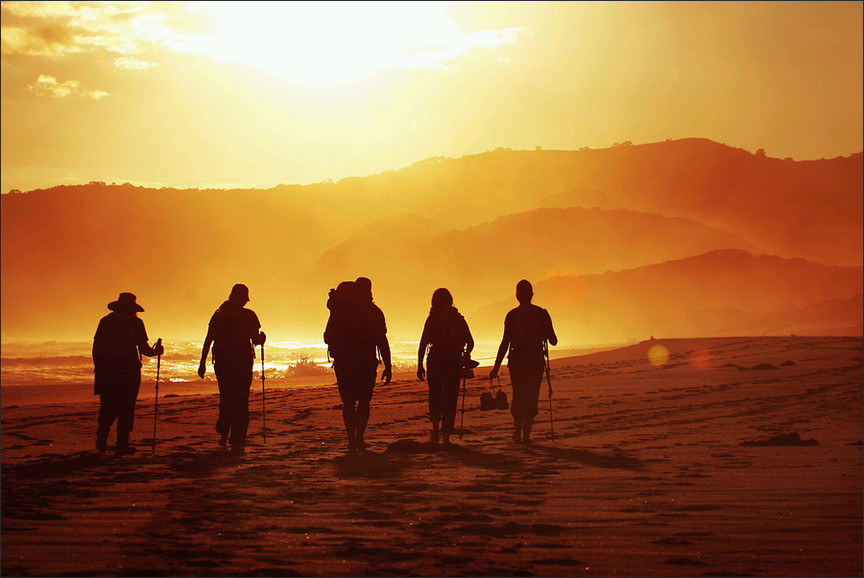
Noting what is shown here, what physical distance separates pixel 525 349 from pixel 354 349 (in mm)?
2371

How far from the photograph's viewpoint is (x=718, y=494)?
9031 mm

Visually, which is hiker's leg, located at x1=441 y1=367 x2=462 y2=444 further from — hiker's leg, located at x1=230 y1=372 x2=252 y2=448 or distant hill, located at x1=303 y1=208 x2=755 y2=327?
distant hill, located at x1=303 y1=208 x2=755 y2=327

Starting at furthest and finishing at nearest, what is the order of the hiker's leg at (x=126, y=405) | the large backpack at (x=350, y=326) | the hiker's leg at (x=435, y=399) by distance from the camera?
the hiker's leg at (x=435, y=399) → the large backpack at (x=350, y=326) → the hiker's leg at (x=126, y=405)

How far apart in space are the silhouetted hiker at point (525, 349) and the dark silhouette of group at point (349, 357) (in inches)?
0.5

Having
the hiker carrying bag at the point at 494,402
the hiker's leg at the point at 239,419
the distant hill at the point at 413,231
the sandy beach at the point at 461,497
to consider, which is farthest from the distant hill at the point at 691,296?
the hiker's leg at the point at 239,419

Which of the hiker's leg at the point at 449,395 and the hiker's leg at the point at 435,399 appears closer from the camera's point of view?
the hiker's leg at the point at 449,395

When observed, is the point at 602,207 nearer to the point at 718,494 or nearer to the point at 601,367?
the point at 601,367

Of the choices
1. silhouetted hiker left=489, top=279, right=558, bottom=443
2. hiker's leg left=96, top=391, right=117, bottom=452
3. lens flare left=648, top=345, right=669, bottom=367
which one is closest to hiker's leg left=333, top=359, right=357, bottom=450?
silhouetted hiker left=489, top=279, right=558, bottom=443

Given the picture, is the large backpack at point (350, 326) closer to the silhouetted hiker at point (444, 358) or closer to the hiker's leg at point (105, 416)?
the silhouetted hiker at point (444, 358)

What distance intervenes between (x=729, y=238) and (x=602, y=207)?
1999 centimetres

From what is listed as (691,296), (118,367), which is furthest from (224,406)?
(691,296)

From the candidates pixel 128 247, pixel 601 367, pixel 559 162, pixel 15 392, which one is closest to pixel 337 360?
pixel 601 367

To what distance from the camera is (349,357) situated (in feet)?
43.1

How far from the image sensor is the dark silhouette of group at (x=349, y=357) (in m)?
13.2
